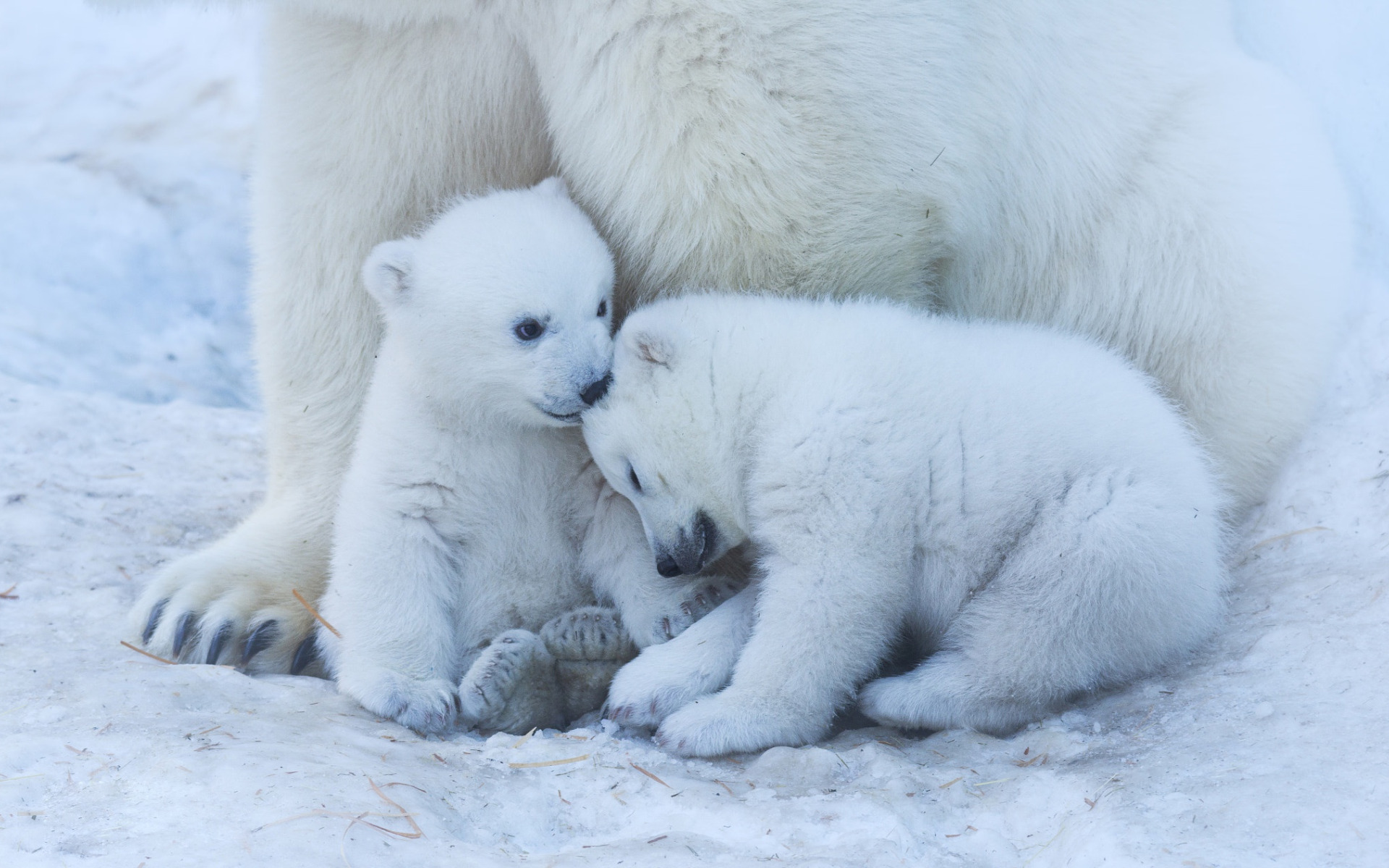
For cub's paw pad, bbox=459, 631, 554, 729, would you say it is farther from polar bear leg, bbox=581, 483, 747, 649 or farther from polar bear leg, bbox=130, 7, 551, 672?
polar bear leg, bbox=130, 7, 551, 672

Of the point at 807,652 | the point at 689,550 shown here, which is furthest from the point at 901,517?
the point at 689,550

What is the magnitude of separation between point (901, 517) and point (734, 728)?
459 mm

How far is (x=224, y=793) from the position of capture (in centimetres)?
176

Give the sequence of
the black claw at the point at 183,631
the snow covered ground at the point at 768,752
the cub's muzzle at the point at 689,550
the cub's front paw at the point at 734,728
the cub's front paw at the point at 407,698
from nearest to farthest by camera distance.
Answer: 1. the snow covered ground at the point at 768,752
2. the cub's front paw at the point at 734,728
3. the cub's front paw at the point at 407,698
4. the cub's muzzle at the point at 689,550
5. the black claw at the point at 183,631

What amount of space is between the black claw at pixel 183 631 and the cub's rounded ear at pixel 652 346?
3.78 feet

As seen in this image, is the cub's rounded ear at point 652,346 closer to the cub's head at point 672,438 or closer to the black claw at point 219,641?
the cub's head at point 672,438

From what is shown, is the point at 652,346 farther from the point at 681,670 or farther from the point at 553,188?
the point at 681,670

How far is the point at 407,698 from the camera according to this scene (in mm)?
2256

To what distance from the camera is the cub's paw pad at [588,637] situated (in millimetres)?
2457

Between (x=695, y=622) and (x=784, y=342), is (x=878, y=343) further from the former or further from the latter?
(x=695, y=622)

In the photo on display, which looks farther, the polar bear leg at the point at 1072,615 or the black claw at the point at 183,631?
the black claw at the point at 183,631

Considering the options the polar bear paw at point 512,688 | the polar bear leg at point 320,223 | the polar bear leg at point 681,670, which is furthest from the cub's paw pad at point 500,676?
the polar bear leg at point 320,223

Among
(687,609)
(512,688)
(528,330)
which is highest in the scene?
(528,330)

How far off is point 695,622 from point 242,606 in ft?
3.37
